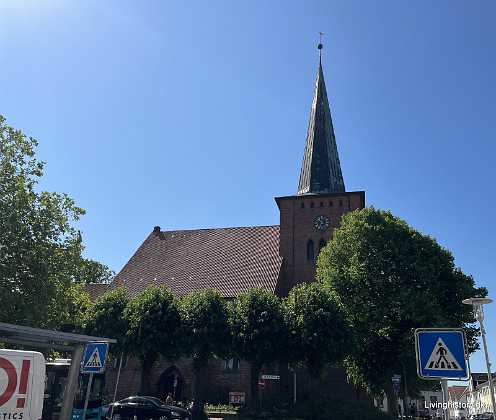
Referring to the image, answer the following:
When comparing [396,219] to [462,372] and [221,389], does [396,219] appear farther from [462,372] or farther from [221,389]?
[462,372]

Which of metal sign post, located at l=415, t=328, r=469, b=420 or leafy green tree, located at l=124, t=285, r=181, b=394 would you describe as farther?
leafy green tree, located at l=124, t=285, r=181, b=394

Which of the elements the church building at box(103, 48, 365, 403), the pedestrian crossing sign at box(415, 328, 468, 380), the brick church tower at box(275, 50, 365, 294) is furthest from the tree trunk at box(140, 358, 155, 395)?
the pedestrian crossing sign at box(415, 328, 468, 380)

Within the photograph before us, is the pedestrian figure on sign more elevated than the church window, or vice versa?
the church window

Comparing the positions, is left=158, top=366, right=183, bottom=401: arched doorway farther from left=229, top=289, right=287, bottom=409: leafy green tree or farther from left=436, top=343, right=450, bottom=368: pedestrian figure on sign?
left=436, top=343, right=450, bottom=368: pedestrian figure on sign

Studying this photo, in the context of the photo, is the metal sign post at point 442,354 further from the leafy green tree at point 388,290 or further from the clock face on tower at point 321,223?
the clock face on tower at point 321,223

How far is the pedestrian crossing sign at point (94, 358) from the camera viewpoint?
12.6 meters

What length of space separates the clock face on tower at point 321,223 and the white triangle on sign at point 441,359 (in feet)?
122

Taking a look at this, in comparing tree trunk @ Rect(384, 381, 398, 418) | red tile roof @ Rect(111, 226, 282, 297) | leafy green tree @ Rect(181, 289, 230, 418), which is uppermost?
red tile roof @ Rect(111, 226, 282, 297)

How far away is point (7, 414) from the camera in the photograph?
33.6ft

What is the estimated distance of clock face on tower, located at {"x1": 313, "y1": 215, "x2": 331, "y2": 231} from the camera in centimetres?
4381

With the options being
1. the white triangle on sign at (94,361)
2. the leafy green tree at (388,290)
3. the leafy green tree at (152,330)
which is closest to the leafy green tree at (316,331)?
the leafy green tree at (388,290)

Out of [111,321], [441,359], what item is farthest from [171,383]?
[441,359]

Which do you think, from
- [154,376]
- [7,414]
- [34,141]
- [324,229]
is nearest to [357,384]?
[324,229]

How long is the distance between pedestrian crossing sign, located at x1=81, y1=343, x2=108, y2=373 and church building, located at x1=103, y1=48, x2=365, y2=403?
86.7 ft
